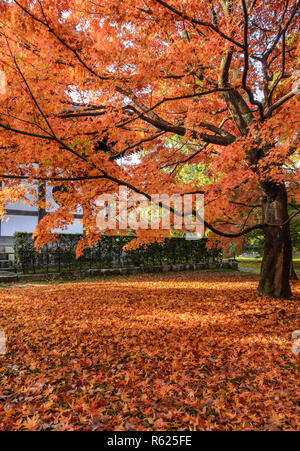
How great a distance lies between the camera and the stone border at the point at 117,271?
10.2 m

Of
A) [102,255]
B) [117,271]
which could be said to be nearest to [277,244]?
[117,271]

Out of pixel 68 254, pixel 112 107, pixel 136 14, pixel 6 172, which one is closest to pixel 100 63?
pixel 112 107

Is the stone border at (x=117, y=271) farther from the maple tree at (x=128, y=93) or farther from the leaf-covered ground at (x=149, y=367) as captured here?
the maple tree at (x=128, y=93)

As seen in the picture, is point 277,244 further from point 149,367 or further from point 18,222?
point 18,222

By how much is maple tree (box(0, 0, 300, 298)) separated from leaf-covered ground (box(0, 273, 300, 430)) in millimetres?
1798

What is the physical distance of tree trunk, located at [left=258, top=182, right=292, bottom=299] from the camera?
6.70 m

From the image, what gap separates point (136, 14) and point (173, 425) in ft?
19.3

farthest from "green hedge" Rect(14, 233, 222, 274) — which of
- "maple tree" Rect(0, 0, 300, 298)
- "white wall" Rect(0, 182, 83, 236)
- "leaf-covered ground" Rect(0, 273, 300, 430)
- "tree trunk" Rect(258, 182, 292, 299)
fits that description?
"tree trunk" Rect(258, 182, 292, 299)

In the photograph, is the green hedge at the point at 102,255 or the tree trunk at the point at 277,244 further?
the green hedge at the point at 102,255

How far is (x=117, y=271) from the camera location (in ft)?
40.7

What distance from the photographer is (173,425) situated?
7.52ft

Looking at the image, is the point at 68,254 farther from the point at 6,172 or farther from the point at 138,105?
the point at 138,105

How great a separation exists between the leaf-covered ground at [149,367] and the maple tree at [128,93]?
5.90ft

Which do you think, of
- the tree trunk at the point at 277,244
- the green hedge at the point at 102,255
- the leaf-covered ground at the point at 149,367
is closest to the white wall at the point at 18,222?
the green hedge at the point at 102,255
